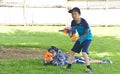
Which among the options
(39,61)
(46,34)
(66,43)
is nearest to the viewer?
(39,61)

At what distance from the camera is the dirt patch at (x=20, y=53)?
11.2 m

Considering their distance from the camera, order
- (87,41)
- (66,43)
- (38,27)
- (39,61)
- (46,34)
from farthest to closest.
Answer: (38,27) → (46,34) → (66,43) → (39,61) → (87,41)

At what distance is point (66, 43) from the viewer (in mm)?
14281

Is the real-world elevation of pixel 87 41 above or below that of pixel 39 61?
above

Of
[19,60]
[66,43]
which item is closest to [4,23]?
[66,43]

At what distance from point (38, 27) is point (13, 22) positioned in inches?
55.7

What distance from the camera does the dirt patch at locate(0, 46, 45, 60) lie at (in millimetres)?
11156

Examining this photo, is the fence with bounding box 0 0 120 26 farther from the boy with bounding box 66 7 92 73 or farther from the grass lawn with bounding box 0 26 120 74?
the boy with bounding box 66 7 92 73

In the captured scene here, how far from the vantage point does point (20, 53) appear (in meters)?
11.8

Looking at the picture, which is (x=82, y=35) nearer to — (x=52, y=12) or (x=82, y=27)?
(x=82, y=27)

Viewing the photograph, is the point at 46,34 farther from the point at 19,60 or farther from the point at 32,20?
the point at 19,60

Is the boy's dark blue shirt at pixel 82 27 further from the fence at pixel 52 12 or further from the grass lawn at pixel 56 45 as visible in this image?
the fence at pixel 52 12

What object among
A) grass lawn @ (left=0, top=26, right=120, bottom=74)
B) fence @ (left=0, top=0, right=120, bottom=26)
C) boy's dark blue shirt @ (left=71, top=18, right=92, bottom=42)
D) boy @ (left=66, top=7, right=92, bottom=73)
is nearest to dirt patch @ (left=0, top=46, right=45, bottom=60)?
grass lawn @ (left=0, top=26, right=120, bottom=74)

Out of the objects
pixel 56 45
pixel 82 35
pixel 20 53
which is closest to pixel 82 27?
pixel 82 35
